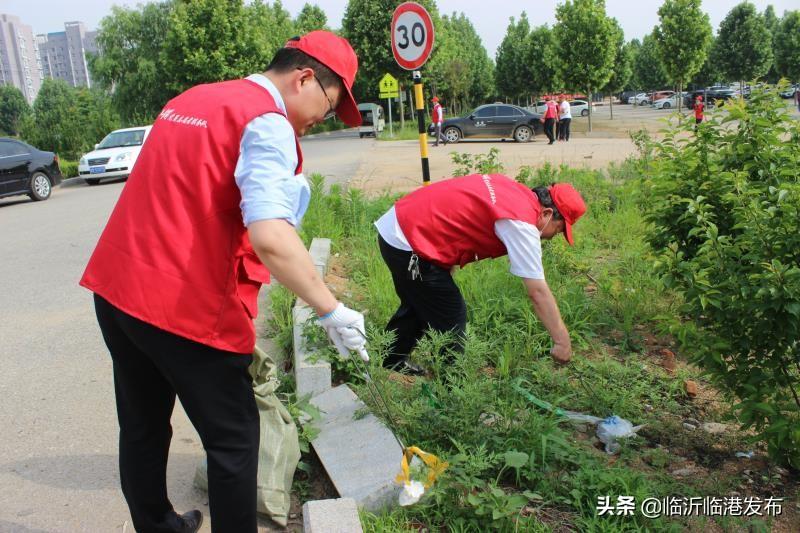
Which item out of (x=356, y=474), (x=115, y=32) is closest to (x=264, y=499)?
(x=356, y=474)

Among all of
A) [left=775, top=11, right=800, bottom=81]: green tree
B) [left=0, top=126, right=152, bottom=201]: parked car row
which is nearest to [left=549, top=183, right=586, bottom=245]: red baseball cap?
[left=0, top=126, right=152, bottom=201]: parked car row

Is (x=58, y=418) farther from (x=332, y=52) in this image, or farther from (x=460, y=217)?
(x=332, y=52)

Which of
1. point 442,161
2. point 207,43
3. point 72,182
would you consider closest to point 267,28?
point 207,43

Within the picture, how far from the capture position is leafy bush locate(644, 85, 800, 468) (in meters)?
2.55

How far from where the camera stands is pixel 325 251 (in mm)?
5512

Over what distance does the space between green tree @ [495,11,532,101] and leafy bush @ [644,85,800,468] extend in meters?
47.1

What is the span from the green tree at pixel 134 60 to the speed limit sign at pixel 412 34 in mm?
26458

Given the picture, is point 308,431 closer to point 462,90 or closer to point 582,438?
point 582,438

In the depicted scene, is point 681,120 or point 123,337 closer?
point 123,337

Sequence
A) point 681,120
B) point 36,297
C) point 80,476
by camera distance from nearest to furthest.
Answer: point 80,476 < point 681,120 < point 36,297

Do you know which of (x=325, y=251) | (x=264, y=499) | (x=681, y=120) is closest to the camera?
(x=264, y=499)

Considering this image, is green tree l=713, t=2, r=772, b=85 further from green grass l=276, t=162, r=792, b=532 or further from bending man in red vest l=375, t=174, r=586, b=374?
bending man in red vest l=375, t=174, r=586, b=374

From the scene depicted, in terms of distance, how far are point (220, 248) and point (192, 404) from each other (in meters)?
0.47

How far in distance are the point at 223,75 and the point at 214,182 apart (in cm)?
2894
